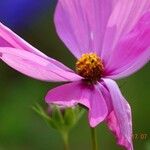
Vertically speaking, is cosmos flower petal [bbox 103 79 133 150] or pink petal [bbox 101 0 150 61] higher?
pink petal [bbox 101 0 150 61]

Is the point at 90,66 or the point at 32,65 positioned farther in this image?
the point at 90,66

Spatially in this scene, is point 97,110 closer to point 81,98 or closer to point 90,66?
point 81,98

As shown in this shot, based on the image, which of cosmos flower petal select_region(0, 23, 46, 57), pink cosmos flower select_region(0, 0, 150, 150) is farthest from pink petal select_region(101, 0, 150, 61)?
cosmos flower petal select_region(0, 23, 46, 57)

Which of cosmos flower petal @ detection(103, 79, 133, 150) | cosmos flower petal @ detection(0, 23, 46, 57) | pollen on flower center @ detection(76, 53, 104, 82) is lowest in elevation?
cosmos flower petal @ detection(103, 79, 133, 150)

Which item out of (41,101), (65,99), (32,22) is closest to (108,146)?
(41,101)

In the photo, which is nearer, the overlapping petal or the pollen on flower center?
the overlapping petal

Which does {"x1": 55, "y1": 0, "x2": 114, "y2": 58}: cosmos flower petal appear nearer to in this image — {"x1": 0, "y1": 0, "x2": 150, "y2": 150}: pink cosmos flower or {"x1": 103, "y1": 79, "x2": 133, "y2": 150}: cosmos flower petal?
{"x1": 0, "y1": 0, "x2": 150, "y2": 150}: pink cosmos flower

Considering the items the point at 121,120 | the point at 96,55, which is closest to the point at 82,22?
the point at 96,55
